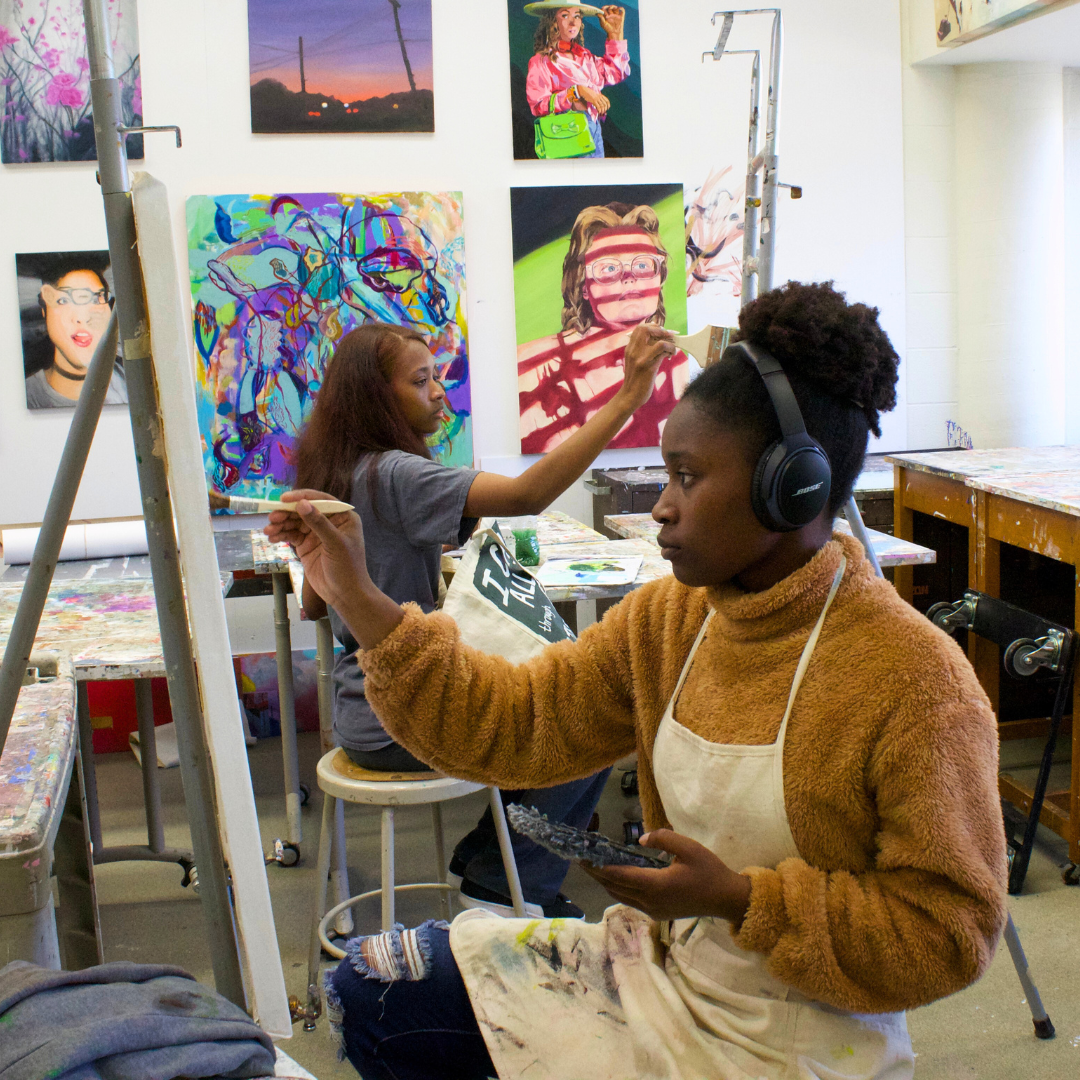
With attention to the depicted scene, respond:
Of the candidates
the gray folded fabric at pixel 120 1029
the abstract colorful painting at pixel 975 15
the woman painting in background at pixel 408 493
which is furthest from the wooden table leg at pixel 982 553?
the gray folded fabric at pixel 120 1029

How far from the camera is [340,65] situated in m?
3.90

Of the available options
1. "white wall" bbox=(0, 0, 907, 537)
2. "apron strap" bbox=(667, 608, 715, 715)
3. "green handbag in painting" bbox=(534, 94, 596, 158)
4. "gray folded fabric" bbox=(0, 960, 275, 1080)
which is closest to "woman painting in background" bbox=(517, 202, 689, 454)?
"white wall" bbox=(0, 0, 907, 537)

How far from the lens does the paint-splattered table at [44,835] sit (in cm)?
90

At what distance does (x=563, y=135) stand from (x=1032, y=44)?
1.79 metres

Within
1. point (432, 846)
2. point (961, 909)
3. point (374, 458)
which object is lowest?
point (432, 846)

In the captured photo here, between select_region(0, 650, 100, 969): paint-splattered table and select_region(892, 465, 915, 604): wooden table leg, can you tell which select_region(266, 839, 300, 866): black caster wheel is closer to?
select_region(0, 650, 100, 969): paint-splattered table

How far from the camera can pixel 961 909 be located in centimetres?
86

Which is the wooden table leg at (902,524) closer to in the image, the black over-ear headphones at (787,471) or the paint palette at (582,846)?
the black over-ear headphones at (787,471)

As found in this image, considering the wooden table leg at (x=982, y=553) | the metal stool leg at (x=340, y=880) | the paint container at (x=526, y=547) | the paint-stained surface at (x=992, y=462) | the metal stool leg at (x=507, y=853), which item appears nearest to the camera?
the metal stool leg at (x=507, y=853)

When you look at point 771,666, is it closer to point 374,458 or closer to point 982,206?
point 374,458

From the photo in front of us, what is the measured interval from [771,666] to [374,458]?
1268 millimetres

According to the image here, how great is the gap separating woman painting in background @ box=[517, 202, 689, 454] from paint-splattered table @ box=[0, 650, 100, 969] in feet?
9.11

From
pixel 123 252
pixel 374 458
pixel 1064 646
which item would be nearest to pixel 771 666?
pixel 123 252

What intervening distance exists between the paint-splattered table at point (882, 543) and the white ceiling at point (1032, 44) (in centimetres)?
215
